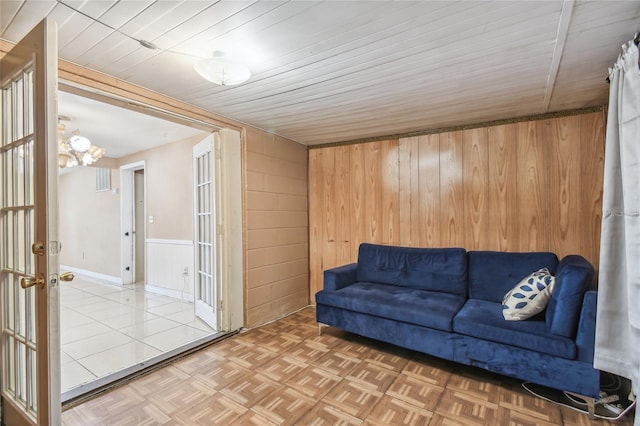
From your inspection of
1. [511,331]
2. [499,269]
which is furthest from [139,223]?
[511,331]

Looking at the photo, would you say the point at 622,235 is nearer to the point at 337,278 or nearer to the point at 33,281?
the point at 337,278

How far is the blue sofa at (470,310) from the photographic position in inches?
75.8

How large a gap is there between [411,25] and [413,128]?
189cm

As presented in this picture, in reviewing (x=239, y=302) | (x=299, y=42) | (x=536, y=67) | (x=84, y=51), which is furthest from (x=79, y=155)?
(x=536, y=67)

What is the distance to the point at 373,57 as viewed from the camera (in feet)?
6.20

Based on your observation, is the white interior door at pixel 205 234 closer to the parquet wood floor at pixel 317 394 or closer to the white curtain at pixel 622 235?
the parquet wood floor at pixel 317 394

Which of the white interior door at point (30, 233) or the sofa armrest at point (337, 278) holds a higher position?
the white interior door at point (30, 233)

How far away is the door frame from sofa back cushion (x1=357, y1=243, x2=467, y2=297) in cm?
417

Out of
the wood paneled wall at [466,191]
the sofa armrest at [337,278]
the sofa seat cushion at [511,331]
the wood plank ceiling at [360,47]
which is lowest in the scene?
the sofa seat cushion at [511,331]

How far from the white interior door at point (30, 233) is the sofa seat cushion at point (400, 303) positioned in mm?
2114

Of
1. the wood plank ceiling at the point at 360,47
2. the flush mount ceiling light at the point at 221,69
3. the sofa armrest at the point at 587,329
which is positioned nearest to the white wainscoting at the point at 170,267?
the wood plank ceiling at the point at 360,47

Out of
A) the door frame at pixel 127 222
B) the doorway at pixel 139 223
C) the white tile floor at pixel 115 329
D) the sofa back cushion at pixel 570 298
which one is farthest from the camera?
the doorway at pixel 139 223

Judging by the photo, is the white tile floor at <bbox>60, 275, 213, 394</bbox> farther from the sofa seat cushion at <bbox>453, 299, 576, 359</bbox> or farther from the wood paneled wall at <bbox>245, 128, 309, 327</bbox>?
the sofa seat cushion at <bbox>453, 299, 576, 359</bbox>

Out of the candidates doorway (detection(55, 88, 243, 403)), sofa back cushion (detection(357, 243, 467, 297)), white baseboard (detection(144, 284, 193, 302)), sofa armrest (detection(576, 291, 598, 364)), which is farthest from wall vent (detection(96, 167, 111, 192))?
sofa armrest (detection(576, 291, 598, 364))
